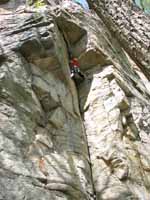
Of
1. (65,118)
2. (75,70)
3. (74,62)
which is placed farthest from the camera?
(74,62)

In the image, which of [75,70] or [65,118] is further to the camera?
[75,70]

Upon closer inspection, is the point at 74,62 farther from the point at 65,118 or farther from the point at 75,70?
the point at 65,118

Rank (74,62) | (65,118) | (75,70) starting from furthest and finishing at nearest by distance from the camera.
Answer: (74,62), (75,70), (65,118)

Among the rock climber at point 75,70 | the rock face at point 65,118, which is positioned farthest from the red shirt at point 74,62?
the rock face at point 65,118

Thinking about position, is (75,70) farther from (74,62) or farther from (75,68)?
(74,62)

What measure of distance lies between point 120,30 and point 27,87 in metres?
1.39

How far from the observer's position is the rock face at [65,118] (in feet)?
12.0

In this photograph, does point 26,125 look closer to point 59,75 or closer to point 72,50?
point 59,75

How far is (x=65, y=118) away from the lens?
4.64 meters

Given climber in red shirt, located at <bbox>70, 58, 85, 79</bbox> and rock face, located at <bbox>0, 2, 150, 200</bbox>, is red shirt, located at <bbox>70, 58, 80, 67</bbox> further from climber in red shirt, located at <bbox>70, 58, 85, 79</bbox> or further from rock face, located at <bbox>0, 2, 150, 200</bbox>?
rock face, located at <bbox>0, 2, 150, 200</bbox>

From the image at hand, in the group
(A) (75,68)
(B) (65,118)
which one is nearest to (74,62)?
(A) (75,68)

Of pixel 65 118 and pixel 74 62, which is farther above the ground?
pixel 74 62

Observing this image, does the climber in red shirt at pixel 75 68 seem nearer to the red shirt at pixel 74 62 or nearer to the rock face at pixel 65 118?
the red shirt at pixel 74 62

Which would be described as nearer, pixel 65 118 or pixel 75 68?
pixel 65 118
